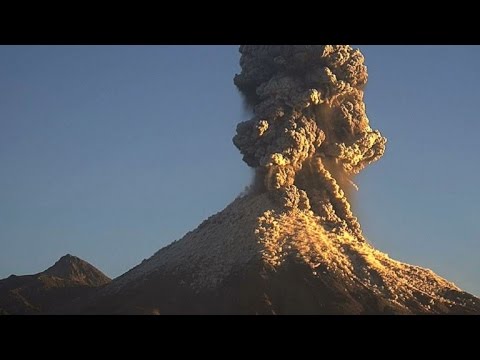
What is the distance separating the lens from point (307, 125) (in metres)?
86.1

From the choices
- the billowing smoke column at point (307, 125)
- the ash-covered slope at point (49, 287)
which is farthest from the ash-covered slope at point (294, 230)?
the ash-covered slope at point (49, 287)

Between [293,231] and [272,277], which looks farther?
[293,231]

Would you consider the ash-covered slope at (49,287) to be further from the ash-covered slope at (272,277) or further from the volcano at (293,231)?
the ash-covered slope at (272,277)

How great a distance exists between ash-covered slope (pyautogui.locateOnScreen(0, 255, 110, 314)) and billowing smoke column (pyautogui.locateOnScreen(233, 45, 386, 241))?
23565 mm

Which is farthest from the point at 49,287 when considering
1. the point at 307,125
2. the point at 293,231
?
the point at 307,125

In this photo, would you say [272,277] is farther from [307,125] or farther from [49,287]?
[49,287]

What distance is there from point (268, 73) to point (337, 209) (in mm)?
14408

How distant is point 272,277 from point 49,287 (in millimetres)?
28823

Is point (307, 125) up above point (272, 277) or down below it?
above

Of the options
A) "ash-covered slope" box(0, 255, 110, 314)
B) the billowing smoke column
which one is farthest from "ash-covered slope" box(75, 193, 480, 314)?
"ash-covered slope" box(0, 255, 110, 314)

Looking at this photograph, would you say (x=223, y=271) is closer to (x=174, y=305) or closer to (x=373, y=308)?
(x=174, y=305)

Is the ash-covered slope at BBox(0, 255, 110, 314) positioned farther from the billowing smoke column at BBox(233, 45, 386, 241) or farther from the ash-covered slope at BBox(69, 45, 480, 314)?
the billowing smoke column at BBox(233, 45, 386, 241)

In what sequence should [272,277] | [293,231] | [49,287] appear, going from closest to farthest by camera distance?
[272,277]
[293,231]
[49,287]
